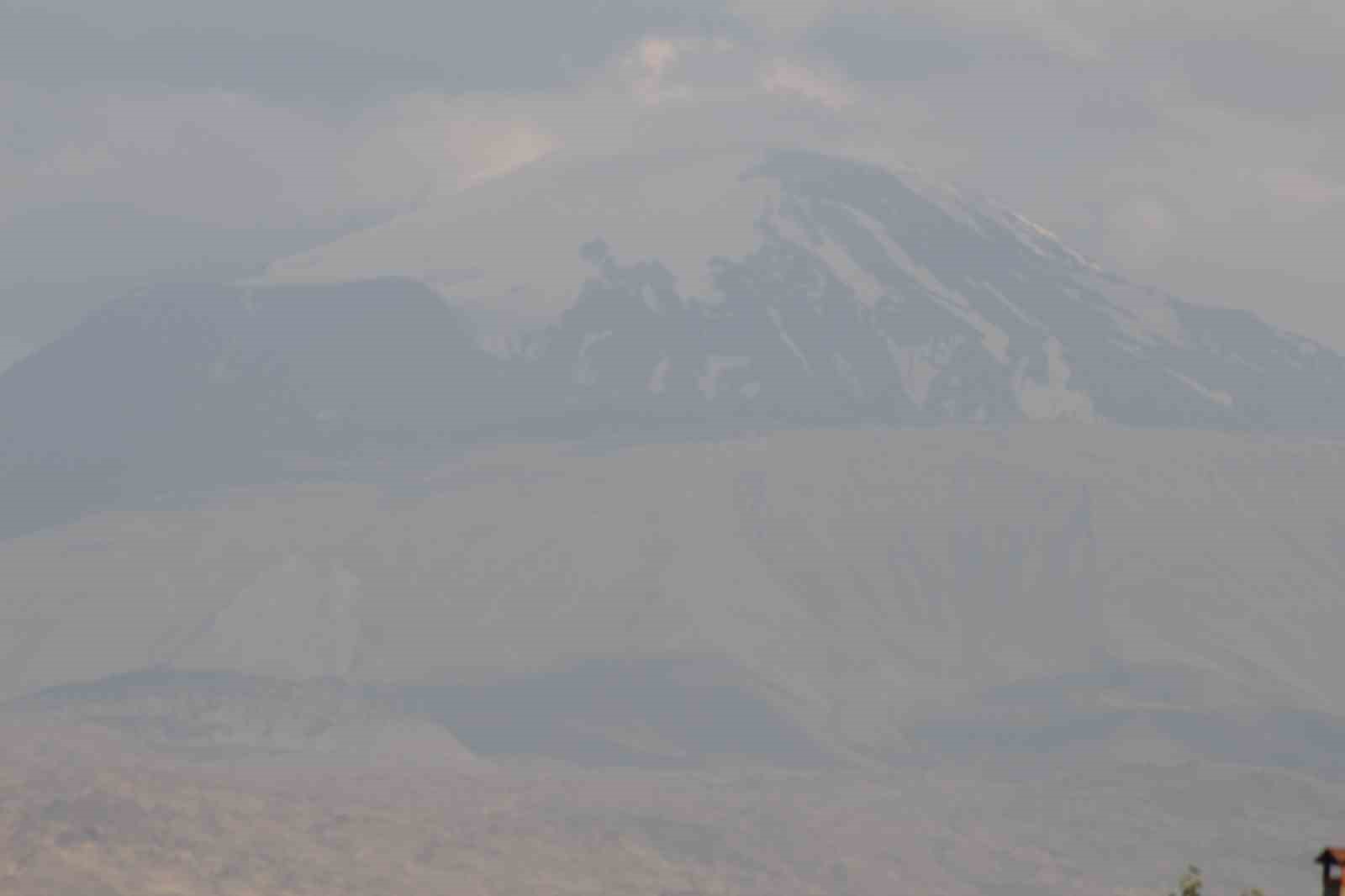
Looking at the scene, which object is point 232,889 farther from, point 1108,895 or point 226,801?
point 1108,895

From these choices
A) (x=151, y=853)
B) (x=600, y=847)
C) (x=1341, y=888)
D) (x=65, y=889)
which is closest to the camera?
(x=1341, y=888)

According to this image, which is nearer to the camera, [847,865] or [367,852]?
[367,852]

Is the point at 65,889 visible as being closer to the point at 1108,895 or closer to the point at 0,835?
the point at 0,835

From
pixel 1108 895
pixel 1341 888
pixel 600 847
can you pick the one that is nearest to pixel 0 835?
pixel 600 847

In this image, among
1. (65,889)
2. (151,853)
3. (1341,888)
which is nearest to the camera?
(1341,888)

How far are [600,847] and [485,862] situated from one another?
864cm

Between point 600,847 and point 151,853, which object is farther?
point 600,847

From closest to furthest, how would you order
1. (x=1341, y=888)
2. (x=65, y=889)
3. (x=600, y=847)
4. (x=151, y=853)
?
(x=1341, y=888) < (x=65, y=889) < (x=151, y=853) < (x=600, y=847)

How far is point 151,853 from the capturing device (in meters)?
180

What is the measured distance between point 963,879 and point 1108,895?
8.47m

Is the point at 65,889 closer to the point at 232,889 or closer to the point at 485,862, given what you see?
the point at 232,889

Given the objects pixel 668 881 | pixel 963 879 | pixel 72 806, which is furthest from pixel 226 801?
pixel 963 879

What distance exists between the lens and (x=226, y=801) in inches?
7781

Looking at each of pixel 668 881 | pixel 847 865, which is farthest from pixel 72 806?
pixel 847 865
